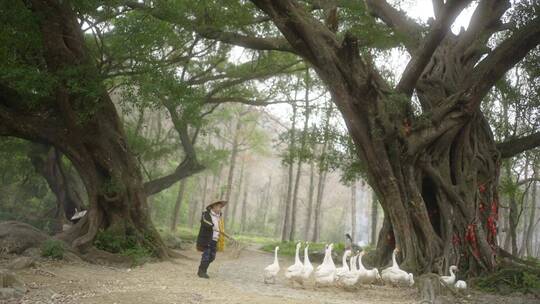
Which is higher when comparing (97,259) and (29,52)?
(29,52)

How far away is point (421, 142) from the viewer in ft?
36.1

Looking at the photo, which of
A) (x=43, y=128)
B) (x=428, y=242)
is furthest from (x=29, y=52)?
(x=428, y=242)

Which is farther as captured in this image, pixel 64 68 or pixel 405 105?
pixel 405 105

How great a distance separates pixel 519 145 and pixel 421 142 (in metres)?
3.22

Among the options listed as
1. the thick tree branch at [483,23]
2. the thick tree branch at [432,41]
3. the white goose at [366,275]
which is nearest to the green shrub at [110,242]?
the white goose at [366,275]

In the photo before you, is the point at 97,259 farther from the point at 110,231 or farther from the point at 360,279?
the point at 360,279

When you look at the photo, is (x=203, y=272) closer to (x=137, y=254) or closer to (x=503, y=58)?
(x=137, y=254)

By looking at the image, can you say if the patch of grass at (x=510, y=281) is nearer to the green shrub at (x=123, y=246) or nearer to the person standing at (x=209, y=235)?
the person standing at (x=209, y=235)

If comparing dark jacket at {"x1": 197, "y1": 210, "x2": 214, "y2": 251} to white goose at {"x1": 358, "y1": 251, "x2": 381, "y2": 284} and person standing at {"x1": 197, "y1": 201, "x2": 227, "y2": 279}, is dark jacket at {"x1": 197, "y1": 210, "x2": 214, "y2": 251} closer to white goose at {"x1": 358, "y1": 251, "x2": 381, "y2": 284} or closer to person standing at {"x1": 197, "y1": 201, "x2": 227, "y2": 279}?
person standing at {"x1": 197, "y1": 201, "x2": 227, "y2": 279}

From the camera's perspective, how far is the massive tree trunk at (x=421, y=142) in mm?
10375

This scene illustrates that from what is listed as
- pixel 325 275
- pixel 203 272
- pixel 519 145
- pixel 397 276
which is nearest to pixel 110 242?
pixel 203 272

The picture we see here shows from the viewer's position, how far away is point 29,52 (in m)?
9.76

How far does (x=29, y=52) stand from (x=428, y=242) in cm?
901

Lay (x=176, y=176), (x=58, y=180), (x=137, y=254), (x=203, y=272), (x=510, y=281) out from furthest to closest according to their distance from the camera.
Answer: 1. (x=176, y=176)
2. (x=58, y=180)
3. (x=137, y=254)
4. (x=510, y=281)
5. (x=203, y=272)
